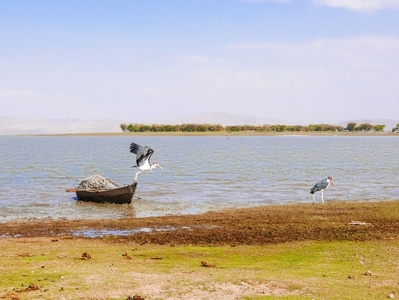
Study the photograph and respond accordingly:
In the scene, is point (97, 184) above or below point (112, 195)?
above

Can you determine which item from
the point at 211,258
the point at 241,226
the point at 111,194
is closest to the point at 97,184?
the point at 111,194

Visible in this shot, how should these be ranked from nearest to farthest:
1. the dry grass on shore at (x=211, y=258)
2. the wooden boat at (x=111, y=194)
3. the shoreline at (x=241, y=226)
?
the dry grass on shore at (x=211, y=258), the shoreline at (x=241, y=226), the wooden boat at (x=111, y=194)

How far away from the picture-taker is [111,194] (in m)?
32.4

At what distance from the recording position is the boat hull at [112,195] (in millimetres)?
31969

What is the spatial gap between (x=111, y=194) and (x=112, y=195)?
0.32 feet

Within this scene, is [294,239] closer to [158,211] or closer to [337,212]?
[337,212]

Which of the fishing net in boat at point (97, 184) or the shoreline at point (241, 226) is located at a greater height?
the fishing net in boat at point (97, 184)

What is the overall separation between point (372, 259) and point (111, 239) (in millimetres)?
9867

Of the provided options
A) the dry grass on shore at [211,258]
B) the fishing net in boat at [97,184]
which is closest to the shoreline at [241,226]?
the dry grass on shore at [211,258]

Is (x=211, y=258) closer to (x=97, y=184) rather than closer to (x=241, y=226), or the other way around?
(x=241, y=226)

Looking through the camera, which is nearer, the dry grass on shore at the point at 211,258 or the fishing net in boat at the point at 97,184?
the dry grass on shore at the point at 211,258

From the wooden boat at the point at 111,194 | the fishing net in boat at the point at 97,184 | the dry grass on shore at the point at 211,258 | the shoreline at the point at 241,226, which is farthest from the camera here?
the fishing net in boat at the point at 97,184

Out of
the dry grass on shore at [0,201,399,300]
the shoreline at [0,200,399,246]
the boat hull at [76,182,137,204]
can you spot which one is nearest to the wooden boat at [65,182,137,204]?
the boat hull at [76,182,137,204]

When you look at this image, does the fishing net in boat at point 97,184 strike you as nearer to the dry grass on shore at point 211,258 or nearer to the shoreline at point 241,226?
the shoreline at point 241,226
